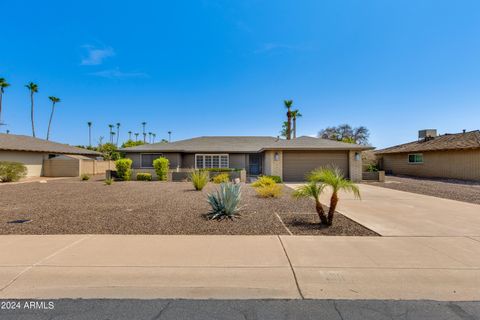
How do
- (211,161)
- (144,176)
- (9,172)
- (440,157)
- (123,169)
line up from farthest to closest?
(211,161)
(440,157)
(123,169)
(144,176)
(9,172)

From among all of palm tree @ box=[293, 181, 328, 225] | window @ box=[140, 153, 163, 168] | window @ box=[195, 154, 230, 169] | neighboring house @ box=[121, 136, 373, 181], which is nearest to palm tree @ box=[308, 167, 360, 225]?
palm tree @ box=[293, 181, 328, 225]

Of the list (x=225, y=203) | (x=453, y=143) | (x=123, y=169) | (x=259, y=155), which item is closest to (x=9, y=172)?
(x=123, y=169)

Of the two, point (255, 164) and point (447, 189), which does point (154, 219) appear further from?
point (255, 164)

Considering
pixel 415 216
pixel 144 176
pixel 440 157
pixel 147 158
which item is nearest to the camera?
pixel 415 216

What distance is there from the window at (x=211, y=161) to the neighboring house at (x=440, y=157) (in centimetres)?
1919

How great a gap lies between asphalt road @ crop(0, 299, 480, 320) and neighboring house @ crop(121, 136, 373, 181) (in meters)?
16.1

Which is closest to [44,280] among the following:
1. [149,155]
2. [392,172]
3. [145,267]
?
A: [145,267]

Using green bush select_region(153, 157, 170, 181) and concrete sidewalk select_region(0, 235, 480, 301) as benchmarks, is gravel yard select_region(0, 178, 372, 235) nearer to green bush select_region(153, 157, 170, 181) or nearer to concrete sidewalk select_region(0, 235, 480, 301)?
concrete sidewalk select_region(0, 235, 480, 301)

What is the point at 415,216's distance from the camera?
758cm

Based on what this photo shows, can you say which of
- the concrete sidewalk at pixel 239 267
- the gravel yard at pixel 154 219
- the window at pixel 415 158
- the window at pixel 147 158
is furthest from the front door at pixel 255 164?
the concrete sidewalk at pixel 239 267

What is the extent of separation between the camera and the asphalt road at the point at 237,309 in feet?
9.21

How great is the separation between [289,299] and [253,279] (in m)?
0.67

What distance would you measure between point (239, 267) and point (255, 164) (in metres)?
20.5

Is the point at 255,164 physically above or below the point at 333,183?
above
